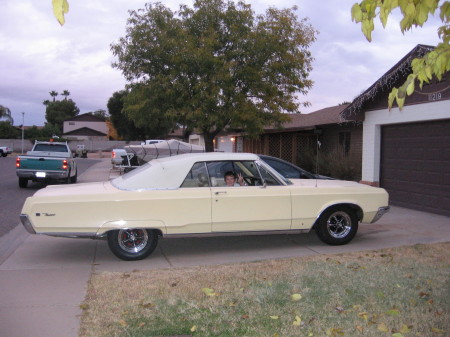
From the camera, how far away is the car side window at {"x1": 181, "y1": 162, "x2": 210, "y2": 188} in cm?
705

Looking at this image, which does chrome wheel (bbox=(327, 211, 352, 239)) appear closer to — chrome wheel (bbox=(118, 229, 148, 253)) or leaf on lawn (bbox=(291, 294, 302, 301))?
leaf on lawn (bbox=(291, 294, 302, 301))

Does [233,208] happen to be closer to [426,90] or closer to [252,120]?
[426,90]

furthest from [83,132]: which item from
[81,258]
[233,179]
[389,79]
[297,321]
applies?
[297,321]

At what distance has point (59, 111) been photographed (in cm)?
9731

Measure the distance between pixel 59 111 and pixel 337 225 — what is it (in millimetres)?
97074

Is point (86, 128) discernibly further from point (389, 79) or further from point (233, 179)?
point (233, 179)

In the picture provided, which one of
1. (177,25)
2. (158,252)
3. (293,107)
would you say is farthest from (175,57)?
(158,252)

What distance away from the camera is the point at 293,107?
667 inches

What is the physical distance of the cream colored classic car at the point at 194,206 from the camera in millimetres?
6520

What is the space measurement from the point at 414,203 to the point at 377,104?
2.88 m

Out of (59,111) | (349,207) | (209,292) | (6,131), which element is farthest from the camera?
(59,111)

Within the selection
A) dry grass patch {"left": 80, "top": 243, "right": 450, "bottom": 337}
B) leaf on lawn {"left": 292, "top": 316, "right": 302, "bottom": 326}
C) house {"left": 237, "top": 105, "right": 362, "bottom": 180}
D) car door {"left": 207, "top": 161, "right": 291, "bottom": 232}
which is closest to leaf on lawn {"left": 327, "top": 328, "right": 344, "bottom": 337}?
dry grass patch {"left": 80, "top": 243, "right": 450, "bottom": 337}

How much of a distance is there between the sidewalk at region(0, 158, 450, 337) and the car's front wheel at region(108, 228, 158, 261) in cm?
12

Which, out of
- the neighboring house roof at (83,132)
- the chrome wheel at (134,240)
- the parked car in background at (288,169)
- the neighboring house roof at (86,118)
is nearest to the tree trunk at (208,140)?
the parked car in background at (288,169)
